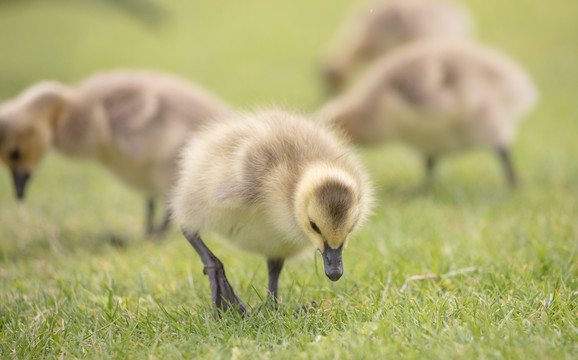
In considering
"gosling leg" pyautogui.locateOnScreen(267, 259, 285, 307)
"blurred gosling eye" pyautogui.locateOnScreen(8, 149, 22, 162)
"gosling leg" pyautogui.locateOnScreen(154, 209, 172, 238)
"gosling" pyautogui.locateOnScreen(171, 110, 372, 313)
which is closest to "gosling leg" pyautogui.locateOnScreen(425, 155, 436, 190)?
"gosling leg" pyautogui.locateOnScreen(154, 209, 172, 238)

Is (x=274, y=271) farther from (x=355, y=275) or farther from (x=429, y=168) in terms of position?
(x=429, y=168)

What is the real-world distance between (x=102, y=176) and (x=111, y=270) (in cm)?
339

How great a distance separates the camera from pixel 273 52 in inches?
457

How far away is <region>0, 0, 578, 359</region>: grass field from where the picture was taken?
2.14 meters

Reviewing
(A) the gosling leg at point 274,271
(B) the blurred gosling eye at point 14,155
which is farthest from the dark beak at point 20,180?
(A) the gosling leg at point 274,271

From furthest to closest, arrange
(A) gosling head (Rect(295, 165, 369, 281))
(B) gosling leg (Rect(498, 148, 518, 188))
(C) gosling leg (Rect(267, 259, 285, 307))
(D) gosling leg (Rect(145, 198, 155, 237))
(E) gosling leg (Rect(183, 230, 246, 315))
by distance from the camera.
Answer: (B) gosling leg (Rect(498, 148, 518, 188))
(D) gosling leg (Rect(145, 198, 155, 237))
(C) gosling leg (Rect(267, 259, 285, 307))
(E) gosling leg (Rect(183, 230, 246, 315))
(A) gosling head (Rect(295, 165, 369, 281))

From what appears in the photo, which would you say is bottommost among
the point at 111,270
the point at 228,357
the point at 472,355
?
the point at 111,270

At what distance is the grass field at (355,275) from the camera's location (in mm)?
2141

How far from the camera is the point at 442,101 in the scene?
4.38m

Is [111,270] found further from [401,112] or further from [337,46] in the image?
A: [337,46]

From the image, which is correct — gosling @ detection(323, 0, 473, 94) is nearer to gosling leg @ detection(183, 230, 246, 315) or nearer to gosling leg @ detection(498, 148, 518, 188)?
gosling leg @ detection(498, 148, 518, 188)

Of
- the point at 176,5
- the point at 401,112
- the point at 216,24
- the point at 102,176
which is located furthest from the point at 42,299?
the point at 176,5

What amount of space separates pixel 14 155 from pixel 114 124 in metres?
0.69

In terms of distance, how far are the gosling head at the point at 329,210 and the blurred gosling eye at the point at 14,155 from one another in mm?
2543
